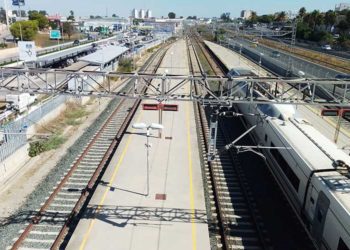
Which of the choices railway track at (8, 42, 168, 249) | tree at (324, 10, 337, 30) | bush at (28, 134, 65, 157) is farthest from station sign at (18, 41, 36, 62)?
tree at (324, 10, 337, 30)

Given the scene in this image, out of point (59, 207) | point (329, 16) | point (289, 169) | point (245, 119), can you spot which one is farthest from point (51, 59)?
point (329, 16)

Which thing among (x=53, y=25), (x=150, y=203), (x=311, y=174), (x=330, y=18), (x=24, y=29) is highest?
(x=330, y=18)

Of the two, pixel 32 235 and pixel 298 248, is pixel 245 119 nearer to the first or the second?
pixel 298 248

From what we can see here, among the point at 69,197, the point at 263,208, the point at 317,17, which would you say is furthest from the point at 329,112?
the point at 317,17

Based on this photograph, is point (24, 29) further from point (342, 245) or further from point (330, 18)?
point (342, 245)

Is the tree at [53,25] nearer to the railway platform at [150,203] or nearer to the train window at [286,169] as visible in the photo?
the railway platform at [150,203]

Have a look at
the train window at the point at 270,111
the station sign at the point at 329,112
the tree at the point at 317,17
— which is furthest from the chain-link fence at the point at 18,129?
the tree at the point at 317,17
